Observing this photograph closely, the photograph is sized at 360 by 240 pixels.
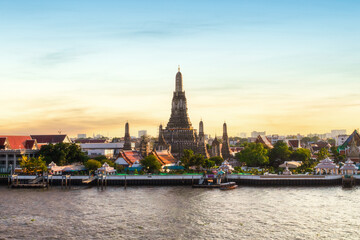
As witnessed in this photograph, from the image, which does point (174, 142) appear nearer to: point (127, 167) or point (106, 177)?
point (127, 167)

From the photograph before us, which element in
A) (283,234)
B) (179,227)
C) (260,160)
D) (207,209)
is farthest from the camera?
(260,160)

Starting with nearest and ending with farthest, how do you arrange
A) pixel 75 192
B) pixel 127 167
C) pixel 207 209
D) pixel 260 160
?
pixel 207 209
pixel 75 192
pixel 127 167
pixel 260 160

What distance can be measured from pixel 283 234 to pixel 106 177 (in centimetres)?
5378

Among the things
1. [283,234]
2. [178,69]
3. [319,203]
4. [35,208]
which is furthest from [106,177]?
[178,69]

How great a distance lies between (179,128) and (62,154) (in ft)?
159

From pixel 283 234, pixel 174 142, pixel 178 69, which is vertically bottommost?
pixel 283 234

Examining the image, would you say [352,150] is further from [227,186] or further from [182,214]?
[182,214]

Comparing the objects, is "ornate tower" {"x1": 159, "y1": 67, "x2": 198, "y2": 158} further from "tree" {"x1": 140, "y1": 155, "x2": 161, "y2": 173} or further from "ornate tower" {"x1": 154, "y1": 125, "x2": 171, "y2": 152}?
"tree" {"x1": 140, "y1": 155, "x2": 161, "y2": 173}

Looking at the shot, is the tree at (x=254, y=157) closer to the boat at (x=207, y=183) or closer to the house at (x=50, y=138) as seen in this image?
the boat at (x=207, y=183)

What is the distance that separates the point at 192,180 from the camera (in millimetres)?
97625

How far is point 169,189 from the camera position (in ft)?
297

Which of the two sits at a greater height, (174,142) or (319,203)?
(174,142)

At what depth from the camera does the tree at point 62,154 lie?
115250mm

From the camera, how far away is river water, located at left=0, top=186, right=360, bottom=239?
52.2m
